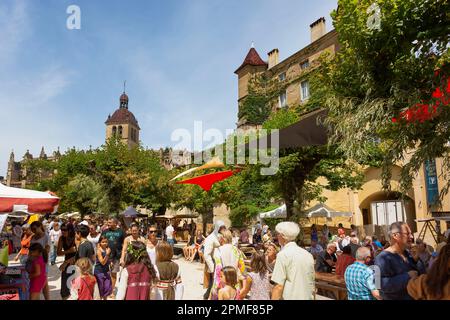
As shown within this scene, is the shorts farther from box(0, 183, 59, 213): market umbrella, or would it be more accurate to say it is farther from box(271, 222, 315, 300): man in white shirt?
box(271, 222, 315, 300): man in white shirt

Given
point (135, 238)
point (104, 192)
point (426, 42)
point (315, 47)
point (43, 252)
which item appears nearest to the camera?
point (426, 42)

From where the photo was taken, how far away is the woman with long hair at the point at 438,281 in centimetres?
271

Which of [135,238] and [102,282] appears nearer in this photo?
[102,282]

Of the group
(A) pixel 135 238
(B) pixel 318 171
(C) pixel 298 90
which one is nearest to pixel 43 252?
(A) pixel 135 238

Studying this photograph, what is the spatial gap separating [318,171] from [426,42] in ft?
30.4

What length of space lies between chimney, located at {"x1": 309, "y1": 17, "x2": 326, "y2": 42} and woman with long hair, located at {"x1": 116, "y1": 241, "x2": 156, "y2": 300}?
34.0m

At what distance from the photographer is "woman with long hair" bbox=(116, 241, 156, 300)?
4.19m

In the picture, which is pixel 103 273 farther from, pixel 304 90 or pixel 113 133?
pixel 113 133

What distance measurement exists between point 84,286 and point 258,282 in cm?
264

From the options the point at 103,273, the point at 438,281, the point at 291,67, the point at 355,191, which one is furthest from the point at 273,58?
the point at 438,281

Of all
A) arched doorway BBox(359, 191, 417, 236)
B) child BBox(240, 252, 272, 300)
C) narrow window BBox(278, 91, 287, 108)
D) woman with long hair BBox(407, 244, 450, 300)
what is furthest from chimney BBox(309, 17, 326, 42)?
woman with long hair BBox(407, 244, 450, 300)

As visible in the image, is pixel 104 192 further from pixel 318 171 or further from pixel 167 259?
pixel 167 259

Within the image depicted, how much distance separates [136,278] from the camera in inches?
168
